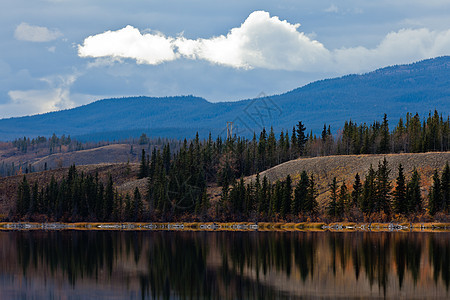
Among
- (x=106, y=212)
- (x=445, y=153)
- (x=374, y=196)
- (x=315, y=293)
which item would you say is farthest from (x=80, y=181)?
(x=315, y=293)

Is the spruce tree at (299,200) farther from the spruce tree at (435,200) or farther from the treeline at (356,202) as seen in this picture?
the spruce tree at (435,200)

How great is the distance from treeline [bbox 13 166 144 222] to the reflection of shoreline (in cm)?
702

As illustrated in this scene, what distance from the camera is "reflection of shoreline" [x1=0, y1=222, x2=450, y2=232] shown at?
449 ft

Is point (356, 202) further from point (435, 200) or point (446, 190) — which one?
point (446, 190)

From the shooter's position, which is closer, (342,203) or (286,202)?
(342,203)

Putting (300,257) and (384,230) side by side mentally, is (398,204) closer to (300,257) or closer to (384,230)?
(384,230)

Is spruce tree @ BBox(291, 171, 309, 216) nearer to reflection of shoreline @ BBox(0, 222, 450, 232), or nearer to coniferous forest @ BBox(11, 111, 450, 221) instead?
coniferous forest @ BBox(11, 111, 450, 221)

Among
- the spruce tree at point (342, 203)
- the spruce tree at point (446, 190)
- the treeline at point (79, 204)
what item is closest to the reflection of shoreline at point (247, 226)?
the spruce tree at point (342, 203)

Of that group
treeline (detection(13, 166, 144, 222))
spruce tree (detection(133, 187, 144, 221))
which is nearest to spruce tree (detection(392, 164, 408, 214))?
treeline (detection(13, 166, 144, 222))

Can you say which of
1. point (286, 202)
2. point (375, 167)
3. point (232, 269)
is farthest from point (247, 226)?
point (232, 269)

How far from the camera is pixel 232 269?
7175 centimetres

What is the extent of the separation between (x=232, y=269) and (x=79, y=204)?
123350 mm

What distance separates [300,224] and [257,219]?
15.7 metres

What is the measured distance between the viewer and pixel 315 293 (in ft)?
184
